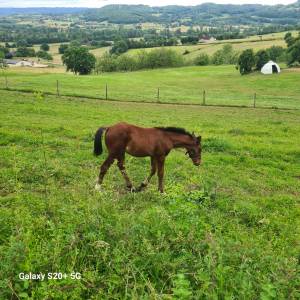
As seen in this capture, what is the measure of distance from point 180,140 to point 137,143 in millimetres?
1347

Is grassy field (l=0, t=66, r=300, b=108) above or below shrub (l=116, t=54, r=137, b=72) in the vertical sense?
above

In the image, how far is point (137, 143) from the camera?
10750 millimetres

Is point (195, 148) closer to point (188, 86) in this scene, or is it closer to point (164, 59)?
point (188, 86)

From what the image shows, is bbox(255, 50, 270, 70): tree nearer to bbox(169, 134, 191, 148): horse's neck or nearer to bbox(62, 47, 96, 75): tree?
bbox(62, 47, 96, 75): tree

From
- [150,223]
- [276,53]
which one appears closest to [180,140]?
[150,223]

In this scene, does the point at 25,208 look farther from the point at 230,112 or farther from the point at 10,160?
the point at 230,112

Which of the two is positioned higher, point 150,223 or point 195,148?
point 150,223

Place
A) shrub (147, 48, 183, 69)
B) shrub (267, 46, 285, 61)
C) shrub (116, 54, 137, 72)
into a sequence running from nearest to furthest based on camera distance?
shrub (267, 46, 285, 61) → shrub (116, 54, 137, 72) → shrub (147, 48, 183, 69)

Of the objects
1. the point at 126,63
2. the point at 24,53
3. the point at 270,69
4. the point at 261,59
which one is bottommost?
the point at 24,53

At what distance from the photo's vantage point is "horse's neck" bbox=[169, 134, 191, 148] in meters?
11.3

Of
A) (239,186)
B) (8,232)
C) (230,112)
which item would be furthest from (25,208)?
(230,112)

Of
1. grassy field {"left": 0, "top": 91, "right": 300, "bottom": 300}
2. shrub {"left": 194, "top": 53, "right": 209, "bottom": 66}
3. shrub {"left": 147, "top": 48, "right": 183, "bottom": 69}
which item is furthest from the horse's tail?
shrub {"left": 194, "top": 53, "right": 209, "bottom": 66}

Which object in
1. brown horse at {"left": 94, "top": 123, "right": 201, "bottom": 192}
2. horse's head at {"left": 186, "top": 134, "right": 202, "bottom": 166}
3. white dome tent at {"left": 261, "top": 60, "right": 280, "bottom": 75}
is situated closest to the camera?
brown horse at {"left": 94, "top": 123, "right": 201, "bottom": 192}

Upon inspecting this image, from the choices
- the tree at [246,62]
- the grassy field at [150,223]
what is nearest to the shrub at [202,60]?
the tree at [246,62]
